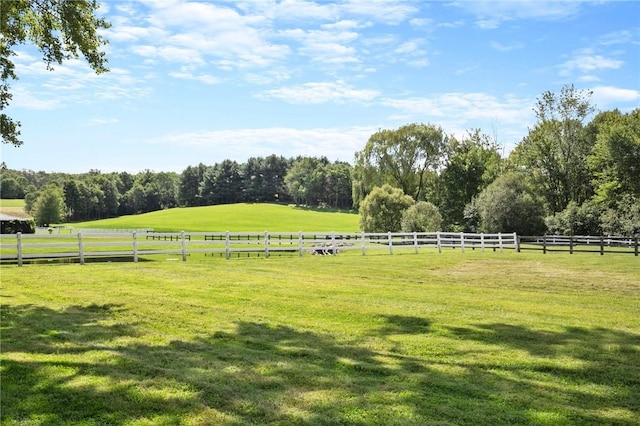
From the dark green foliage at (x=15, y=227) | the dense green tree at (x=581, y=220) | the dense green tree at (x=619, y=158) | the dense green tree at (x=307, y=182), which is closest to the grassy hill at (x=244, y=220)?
the dense green tree at (x=307, y=182)

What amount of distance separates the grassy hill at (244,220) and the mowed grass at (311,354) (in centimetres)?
7526

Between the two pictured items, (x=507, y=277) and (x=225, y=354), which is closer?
(x=225, y=354)

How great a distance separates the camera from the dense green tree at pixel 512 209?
5053 centimetres

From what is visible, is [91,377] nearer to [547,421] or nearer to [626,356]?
[547,421]

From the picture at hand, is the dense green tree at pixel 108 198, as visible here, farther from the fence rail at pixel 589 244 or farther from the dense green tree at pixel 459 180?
the fence rail at pixel 589 244

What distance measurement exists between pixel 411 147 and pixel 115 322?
2038 inches

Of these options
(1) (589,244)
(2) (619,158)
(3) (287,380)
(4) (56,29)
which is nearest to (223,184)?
(2) (619,158)

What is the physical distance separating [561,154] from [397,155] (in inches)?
650

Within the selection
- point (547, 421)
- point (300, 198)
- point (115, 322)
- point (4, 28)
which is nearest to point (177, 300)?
point (115, 322)

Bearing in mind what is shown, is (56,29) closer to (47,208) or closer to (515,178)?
(515,178)

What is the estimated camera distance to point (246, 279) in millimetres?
13773

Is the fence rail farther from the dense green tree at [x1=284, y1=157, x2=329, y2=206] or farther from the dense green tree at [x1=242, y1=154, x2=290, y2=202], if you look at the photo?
the dense green tree at [x1=242, y1=154, x2=290, y2=202]

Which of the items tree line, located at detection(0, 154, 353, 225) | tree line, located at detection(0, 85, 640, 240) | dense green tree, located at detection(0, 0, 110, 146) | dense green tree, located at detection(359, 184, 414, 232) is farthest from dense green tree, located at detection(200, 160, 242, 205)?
dense green tree, located at detection(0, 0, 110, 146)

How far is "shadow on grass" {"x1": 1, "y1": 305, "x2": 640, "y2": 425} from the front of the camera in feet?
14.6
